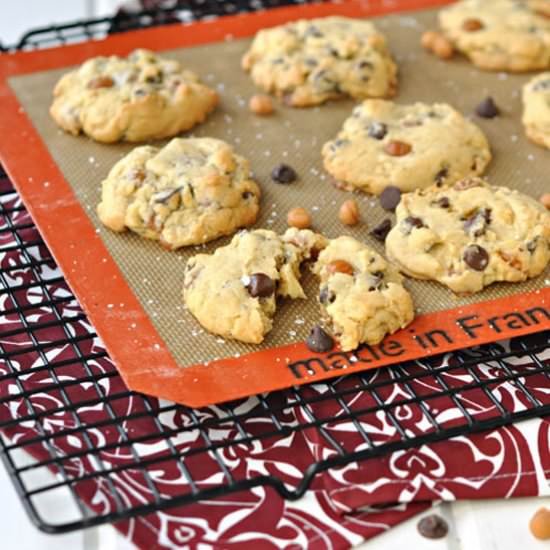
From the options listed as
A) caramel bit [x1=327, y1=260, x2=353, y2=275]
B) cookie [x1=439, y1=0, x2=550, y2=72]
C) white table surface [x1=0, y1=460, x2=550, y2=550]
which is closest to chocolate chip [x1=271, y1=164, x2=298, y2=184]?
caramel bit [x1=327, y1=260, x2=353, y2=275]

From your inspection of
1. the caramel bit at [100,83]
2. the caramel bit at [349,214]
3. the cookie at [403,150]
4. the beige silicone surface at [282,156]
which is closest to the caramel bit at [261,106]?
the beige silicone surface at [282,156]

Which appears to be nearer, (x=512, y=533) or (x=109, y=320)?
(x=512, y=533)

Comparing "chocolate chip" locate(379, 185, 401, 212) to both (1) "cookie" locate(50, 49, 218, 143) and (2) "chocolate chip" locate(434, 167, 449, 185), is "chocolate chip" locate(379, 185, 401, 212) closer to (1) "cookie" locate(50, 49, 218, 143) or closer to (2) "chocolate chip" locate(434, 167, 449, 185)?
(2) "chocolate chip" locate(434, 167, 449, 185)

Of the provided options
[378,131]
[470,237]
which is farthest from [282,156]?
[470,237]

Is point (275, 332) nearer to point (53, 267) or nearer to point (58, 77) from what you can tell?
point (53, 267)

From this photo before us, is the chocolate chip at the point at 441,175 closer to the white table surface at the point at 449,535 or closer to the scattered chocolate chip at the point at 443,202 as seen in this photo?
the scattered chocolate chip at the point at 443,202

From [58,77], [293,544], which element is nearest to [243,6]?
[58,77]

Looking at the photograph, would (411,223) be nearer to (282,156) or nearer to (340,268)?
(340,268)
